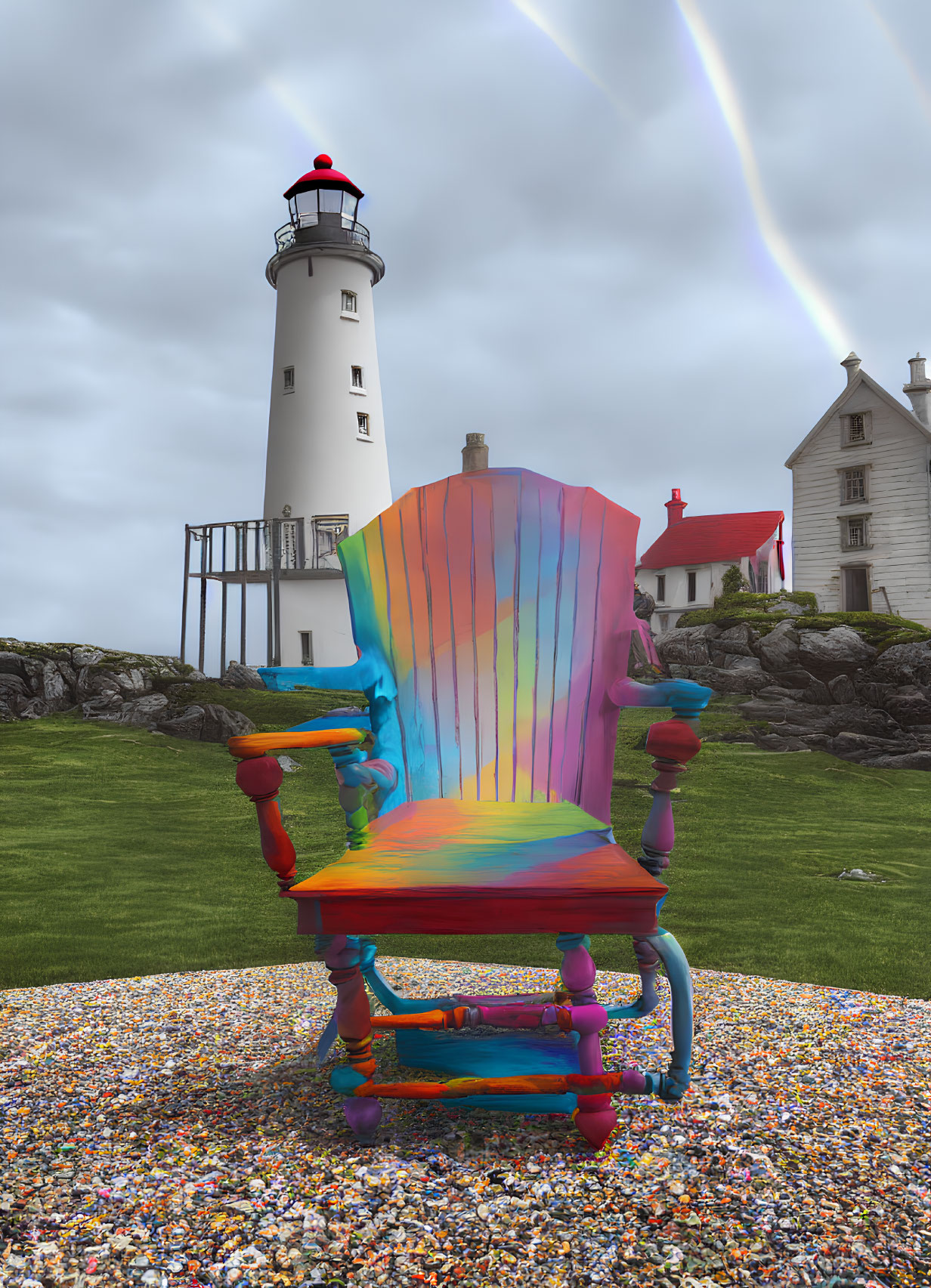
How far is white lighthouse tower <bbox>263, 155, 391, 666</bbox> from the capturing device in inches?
485

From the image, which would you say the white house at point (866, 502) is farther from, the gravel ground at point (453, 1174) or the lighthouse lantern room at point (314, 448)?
the gravel ground at point (453, 1174)

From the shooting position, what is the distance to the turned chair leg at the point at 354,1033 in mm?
1628

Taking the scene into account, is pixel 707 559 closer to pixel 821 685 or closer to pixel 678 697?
pixel 821 685

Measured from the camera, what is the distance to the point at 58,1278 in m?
1.37

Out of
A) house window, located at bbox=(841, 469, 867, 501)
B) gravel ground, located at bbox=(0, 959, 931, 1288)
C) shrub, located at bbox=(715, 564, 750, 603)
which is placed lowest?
gravel ground, located at bbox=(0, 959, 931, 1288)

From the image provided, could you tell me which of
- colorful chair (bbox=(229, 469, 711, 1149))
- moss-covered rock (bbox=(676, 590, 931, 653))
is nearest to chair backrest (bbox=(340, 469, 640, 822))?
colorful chair (bbox=(229, 469, 711, 1149))

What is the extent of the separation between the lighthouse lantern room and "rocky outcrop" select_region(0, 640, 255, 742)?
185 centimetres

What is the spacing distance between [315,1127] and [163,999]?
121cm

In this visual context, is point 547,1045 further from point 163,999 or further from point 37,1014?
point 37,1014

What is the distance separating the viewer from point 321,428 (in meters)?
13.0

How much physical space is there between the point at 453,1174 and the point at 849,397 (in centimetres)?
1255

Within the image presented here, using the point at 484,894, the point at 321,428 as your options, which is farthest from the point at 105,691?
the point at 484,894

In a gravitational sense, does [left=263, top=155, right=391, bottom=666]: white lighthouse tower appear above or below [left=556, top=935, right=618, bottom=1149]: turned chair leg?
above

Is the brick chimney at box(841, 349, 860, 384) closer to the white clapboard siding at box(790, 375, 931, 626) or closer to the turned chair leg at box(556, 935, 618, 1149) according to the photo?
the white clapboard siding at box(790, 375, 931, 626)
